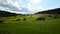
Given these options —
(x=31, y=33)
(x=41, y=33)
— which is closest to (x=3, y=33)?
(x=31, y=33)

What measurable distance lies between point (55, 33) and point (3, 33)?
1218 cm

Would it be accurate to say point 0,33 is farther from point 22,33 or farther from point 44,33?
point 44,33

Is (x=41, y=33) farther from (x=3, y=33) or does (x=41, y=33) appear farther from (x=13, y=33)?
(x=3, y=33)

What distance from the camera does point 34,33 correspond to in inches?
1437

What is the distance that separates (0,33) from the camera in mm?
35906

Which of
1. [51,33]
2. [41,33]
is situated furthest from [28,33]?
[51,33]

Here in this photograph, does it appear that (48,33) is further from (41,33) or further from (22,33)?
(22,33)

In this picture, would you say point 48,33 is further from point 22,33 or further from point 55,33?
point 22,33

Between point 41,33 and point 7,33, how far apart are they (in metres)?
7.96

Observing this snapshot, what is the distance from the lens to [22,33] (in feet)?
119

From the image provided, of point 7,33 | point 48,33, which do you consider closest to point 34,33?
point 48,33

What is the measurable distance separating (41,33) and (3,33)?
888 cm

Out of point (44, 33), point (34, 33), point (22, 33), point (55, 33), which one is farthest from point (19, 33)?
point (55, 33)

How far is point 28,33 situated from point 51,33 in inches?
214
